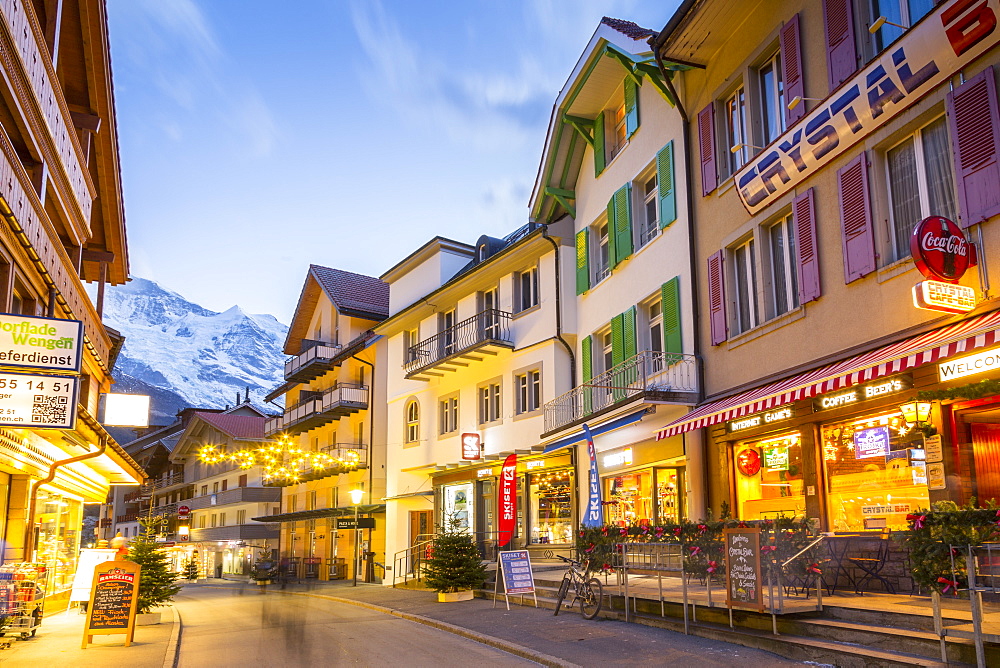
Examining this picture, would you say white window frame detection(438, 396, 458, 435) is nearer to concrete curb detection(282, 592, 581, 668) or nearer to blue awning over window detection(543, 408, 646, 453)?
blue awning over window detection(543, 408, 646, 453)

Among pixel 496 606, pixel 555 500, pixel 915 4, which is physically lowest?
pixel 496 606

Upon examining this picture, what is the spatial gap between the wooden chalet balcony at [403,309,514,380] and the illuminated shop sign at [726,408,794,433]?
35.0 ft

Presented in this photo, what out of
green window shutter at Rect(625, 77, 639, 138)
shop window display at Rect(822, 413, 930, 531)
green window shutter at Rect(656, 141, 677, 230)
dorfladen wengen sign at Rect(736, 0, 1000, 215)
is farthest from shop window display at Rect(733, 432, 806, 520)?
green window shutter at Rect(625, 77, 639, 138)

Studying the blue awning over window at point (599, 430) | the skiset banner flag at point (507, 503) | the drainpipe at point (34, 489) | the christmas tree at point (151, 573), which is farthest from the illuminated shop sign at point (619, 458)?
the drainpipe at point (34, 489)

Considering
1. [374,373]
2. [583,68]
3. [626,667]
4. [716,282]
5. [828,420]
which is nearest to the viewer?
[626,667]

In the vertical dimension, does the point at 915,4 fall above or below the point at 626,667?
above

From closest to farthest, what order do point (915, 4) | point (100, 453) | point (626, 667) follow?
point (626, 667)
point (915, 4)
point (100, 453)

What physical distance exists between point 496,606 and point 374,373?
731 inches

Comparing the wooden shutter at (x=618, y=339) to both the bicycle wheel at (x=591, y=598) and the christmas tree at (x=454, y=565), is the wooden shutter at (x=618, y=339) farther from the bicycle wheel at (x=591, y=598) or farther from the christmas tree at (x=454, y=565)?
the bicycle wheel at (x=591, y=598)

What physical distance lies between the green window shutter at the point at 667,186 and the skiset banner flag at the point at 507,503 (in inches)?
262

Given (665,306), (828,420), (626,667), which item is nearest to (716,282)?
(665,306)

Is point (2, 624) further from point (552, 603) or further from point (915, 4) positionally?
point (915, 4)

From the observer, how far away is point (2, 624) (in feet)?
39.0

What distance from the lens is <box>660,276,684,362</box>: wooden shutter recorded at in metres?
17.2
